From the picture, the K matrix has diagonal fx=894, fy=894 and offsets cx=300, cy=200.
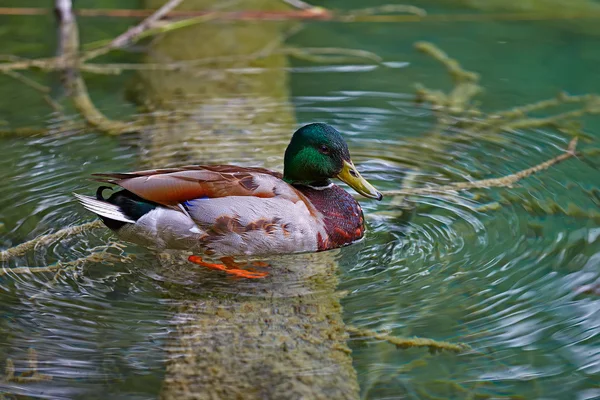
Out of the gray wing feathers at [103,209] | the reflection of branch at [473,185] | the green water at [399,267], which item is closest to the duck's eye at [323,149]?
the green water at [399,267]

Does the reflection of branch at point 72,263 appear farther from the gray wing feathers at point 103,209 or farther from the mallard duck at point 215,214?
the gray wing feathers at point 103,209

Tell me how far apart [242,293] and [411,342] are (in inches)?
34.2

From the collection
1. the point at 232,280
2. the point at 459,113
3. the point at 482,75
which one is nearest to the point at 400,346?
the point at 232,280

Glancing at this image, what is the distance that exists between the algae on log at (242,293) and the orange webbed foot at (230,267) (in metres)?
0.04

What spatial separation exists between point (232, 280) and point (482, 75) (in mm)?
3966

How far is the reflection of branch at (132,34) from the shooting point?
7883mm

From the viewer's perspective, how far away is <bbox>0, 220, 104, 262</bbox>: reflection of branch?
466 cm

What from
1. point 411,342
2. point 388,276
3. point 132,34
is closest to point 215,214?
point 388,276

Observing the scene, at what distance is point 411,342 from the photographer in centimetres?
396

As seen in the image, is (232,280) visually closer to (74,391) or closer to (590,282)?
(74,391)

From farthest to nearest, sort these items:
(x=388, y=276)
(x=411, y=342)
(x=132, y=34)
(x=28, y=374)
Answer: (x=132, y=34) → (x=388, y=276) → (x=411, y=342) → (x=28, y=374)

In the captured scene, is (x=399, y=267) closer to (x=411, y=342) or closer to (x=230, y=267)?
(x=411, y=342)

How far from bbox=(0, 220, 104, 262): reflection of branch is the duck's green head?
1.17m

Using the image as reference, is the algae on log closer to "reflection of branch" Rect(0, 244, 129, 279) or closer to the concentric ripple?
the concentric ripple
